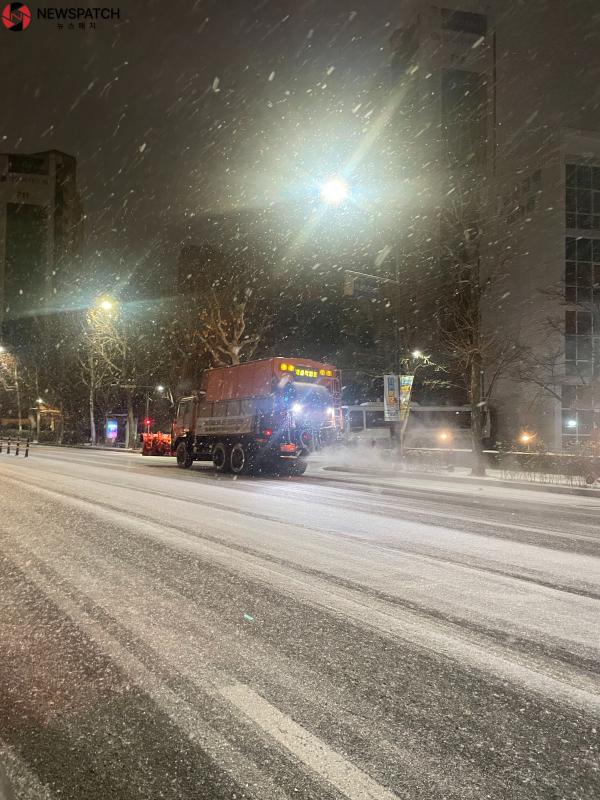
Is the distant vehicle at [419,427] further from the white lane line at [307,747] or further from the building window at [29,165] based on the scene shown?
the building window at [29,165]

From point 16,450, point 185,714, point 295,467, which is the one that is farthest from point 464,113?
point 185,714

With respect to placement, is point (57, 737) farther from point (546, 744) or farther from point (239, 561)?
point (239, 561)

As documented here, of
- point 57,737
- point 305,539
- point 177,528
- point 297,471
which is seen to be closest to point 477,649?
point 57,737

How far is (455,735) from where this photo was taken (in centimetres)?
282

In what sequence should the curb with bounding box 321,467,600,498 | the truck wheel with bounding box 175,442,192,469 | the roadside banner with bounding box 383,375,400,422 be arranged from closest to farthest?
the curb with bounding box 321,467,600,498 → the roadside banner with bounding box 383,375,400,422 → the truck wheel with bounding box 175,442,192,469

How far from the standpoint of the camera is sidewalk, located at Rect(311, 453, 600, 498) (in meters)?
17.0

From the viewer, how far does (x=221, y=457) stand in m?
22.4

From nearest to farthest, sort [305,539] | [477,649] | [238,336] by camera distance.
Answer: [477,649], [305,539], [238,336]

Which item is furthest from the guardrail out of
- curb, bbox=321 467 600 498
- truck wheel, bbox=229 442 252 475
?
curb, bbox=321 467 600 498

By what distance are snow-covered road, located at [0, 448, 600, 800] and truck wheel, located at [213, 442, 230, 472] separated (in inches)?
550

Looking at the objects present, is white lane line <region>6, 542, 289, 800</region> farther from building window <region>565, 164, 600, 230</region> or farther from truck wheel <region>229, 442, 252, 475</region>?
building window <region>565, 164, 600, 230</region>

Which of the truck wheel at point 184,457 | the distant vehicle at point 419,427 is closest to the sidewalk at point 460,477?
the distant vehicle at point 419,427

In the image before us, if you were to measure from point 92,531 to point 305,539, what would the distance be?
2923 mm

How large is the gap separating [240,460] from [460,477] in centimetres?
745
